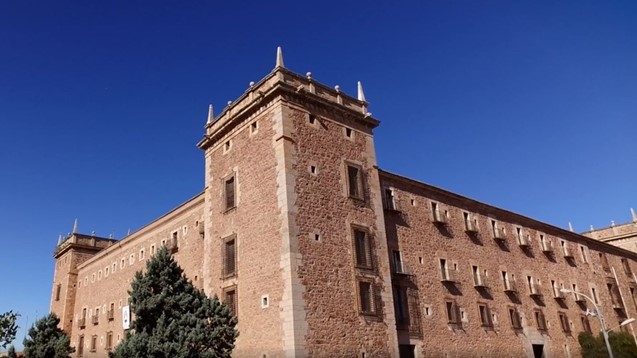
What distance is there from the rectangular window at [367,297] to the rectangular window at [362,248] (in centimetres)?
81

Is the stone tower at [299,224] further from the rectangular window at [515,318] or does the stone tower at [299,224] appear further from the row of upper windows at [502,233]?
the rectangular window at [515,318]

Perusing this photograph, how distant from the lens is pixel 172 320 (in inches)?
784

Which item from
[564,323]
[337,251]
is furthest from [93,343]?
[564,323]

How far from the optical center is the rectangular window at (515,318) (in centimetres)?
3166

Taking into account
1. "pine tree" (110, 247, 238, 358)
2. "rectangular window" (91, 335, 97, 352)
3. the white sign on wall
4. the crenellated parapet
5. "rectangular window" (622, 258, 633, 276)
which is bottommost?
"pine tree" (110, 247, 238, 358)

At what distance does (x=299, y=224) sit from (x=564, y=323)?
2440 centimetres

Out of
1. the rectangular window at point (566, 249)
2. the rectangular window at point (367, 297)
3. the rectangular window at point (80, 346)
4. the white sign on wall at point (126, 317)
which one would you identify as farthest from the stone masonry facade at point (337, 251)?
the rectangular window at point (80, 346)

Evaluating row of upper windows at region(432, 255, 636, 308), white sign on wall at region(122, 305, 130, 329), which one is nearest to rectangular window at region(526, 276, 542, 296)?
row of upper windows at region(432, 255, 636, 308)

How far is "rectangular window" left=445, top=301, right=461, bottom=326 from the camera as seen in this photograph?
27812mm

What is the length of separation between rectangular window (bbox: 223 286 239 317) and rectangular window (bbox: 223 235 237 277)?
0.70 meters

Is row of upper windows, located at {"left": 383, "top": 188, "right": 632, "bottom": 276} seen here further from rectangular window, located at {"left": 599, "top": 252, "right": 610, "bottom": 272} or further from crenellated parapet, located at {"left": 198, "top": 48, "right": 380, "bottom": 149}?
crenellated parapet, located at {"left": 198, "top": 48, "right": 380, "bottom": 149}

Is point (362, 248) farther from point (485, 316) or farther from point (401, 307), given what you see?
point (485, 316)

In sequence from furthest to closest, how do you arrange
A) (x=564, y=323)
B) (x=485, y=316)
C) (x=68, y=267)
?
(x=68, y=267)
(x=564, y=323)
(x=485, y=316)

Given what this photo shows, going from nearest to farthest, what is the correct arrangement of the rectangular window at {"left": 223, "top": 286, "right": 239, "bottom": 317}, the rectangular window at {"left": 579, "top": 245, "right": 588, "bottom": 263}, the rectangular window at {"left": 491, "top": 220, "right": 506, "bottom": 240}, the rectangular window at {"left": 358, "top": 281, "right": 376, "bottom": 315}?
the rectangular window at {"left": 358, "top": 281, "right": 376, "bottom": 315} < the rectangular window at {"left": 223, "top": 286, "right": 239, "bottom": 317} < the rectangular window at {"left": 491, "top": 220, "right": 506, "bottom": 240} < the rectangular window at {"left": 579, "top": 245, "right": 588, "bottom": 263}
